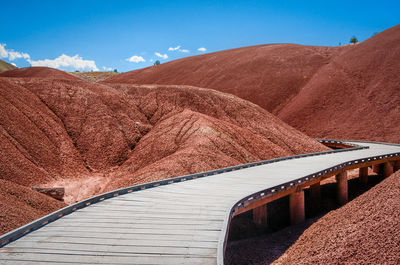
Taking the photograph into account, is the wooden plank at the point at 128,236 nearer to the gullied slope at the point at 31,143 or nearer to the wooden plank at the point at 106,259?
the wooden plank at the point at 106,259

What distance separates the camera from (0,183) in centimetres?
986

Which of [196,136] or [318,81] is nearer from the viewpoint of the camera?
[196,136]

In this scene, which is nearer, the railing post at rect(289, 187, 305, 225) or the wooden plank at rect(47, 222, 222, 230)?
the wooden plank at rect(47, 222, 222, 230)

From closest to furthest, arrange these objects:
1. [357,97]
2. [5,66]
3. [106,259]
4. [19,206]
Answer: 1. [106,259]
2. [19,206]
3. [357,97]
4. [5,66]

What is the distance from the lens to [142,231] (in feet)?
19.1

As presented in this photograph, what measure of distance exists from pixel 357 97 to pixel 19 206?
4300cm

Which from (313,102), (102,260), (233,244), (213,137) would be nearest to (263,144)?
(213,137)

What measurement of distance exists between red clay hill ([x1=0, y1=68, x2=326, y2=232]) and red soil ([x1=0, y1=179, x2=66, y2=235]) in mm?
66

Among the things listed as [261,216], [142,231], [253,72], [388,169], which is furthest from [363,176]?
[253,72]

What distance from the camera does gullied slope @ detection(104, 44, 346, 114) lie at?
5116cm

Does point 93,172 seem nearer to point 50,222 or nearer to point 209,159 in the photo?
point 209,159

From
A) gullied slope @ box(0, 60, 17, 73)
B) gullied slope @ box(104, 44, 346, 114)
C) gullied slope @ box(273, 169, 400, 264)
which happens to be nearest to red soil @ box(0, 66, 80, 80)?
gullied slope @ box(104, 44, 346, 114)

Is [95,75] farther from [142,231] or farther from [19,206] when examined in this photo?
[142,231]

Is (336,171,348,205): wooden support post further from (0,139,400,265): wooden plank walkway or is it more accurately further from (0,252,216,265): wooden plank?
(0,252,216,265): wooden plank
